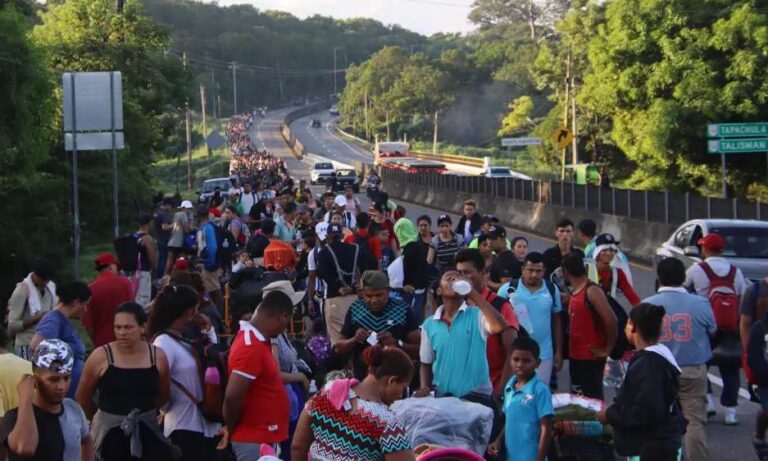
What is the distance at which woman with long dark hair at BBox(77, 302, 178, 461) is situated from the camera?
24.3 ft

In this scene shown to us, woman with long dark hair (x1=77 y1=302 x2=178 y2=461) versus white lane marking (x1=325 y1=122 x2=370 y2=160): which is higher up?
white lane marking (x1=325 y1=122 x2=370 y2=160)

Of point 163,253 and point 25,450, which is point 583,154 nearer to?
point 163,253

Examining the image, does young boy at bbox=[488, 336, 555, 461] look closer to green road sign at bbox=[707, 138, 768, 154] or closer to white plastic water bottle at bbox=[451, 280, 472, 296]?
white plastic water bottle at bbox=[451, 280, 472, 296]

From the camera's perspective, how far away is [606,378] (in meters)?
10.6

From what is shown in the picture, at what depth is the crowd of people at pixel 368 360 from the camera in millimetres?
6438

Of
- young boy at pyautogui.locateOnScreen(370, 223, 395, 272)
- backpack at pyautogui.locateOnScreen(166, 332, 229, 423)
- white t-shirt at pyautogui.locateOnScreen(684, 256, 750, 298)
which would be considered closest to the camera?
backpack at pyautogui.locateOnScreen(166, 332, 229, 423)

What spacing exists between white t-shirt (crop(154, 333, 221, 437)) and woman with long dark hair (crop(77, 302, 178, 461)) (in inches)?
7.6

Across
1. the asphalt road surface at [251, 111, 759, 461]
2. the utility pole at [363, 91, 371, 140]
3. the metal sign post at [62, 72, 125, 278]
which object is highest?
the utility pole at [363, 91, 371, 140]

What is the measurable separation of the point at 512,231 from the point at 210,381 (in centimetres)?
3323

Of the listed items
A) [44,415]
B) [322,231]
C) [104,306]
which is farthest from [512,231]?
[44,415]

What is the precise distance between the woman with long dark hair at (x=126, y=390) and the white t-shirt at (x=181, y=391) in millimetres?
194

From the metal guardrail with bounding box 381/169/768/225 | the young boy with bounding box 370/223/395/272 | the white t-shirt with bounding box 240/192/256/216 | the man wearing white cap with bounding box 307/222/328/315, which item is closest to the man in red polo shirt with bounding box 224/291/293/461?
the man wearing white cap with bounding box 307/222/328/315

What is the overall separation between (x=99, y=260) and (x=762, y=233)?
10.0m

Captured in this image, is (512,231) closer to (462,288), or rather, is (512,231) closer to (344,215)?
(344,215)
